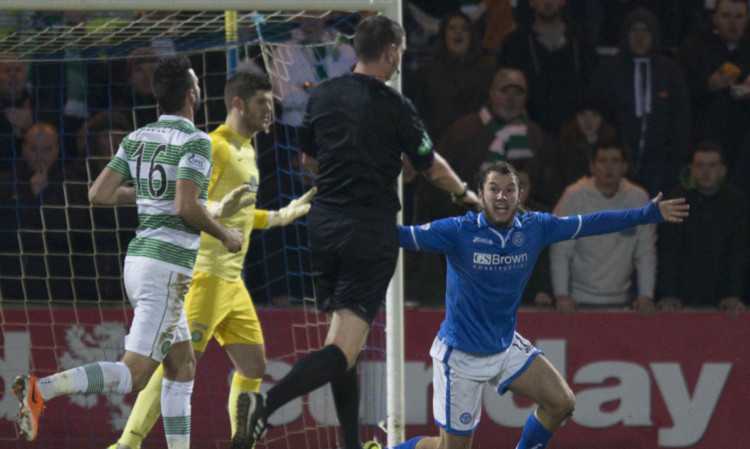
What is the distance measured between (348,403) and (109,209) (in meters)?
3.48

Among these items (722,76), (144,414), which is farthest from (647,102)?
(144,414)

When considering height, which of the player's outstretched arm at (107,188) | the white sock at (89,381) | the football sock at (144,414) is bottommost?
the football sock at (144,414)

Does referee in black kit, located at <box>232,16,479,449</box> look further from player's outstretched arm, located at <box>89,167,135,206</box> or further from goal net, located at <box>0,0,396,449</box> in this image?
goal net, located at <box>0,0,396,449</box>

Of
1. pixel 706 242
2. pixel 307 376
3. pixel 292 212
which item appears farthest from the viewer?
pixel 706 242

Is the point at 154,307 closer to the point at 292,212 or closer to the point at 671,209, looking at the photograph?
the point at 292,212

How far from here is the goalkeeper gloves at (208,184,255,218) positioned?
18.3 feet

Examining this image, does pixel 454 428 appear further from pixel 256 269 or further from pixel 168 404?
pixel 256 269

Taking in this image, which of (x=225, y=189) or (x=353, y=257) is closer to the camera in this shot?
(x=353, y=257)

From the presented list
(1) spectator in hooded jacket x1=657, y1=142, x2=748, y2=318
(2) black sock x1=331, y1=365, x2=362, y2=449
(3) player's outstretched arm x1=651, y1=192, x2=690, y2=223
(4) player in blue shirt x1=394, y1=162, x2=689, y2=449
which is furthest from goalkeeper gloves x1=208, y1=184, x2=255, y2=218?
(1) spectator in hooded jacket x1=657, y1=142, x2=748, y2=318

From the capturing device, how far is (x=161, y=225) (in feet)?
17.7

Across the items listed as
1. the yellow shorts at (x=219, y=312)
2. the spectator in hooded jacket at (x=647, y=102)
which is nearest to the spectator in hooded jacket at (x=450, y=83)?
the spectator in hooded jacket at (x=647, y=102)

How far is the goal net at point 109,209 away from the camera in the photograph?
24.0 feet

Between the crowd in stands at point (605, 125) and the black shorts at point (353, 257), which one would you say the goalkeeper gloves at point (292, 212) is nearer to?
the black shorts at point (353, 257)

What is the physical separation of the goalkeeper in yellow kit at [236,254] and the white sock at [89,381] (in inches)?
30.2
